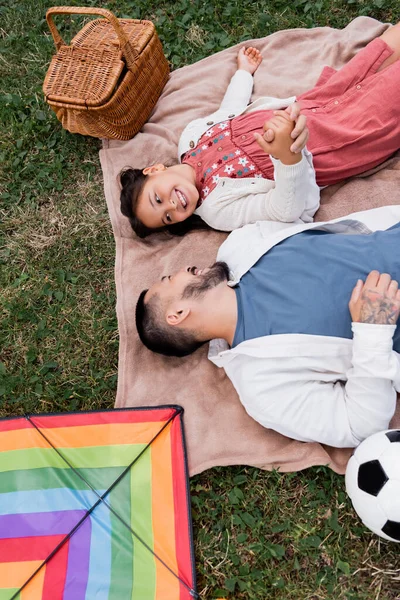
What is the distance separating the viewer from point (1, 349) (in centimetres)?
361

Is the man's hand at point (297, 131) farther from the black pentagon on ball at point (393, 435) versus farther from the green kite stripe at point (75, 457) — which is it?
the green kite stripe at point (75, 457)

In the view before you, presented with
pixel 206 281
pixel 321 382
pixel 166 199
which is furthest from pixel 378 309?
pixel 166 199

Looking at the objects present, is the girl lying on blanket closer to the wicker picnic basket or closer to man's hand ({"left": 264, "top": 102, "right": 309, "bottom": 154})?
man's hand ({"left": 264, "top": 102, "right": 309, "bottom": 154})

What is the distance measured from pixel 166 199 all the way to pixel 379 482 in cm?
206

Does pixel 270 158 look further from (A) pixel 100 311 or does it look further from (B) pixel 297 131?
(A) pixel 100 311

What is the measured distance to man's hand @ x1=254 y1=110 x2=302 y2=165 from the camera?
287cm

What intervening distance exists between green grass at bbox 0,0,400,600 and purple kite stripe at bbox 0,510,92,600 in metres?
0.62

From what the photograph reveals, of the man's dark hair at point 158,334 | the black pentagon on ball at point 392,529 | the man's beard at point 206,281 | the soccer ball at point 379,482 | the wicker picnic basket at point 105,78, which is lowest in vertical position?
the black pentagon on ball at point 392,529

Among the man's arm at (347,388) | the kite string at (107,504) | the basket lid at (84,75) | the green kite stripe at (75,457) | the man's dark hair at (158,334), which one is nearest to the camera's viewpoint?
the man's arm at (347,388)

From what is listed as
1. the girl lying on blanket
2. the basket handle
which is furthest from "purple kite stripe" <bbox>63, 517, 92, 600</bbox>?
the basket handle

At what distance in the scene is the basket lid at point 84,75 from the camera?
3582mm

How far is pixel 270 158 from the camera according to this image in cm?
331

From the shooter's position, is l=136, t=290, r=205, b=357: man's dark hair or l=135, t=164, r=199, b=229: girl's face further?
l=135, t=164, r=199, b=229: girl's face

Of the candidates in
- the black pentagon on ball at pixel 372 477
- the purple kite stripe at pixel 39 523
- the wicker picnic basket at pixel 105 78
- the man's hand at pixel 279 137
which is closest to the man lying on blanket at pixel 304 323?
the black pentagon on ball at pixel 372 477
